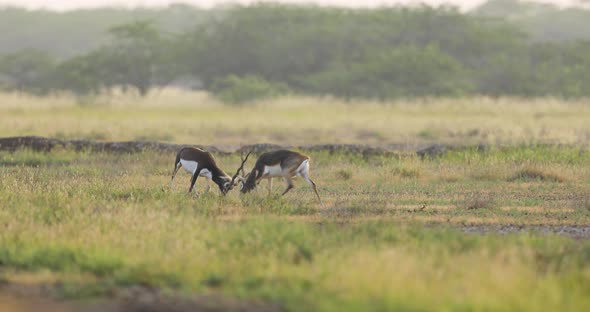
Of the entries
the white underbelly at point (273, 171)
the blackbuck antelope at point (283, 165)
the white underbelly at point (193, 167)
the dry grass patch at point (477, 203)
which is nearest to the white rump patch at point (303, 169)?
the blackbuck antelope at point (283, 165)

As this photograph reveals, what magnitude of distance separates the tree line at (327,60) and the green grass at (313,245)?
30319mm

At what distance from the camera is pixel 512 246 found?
398 inches

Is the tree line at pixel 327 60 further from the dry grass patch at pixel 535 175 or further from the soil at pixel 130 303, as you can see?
the soil at pixel 130 303

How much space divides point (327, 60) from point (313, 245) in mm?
50567

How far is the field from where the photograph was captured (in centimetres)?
848

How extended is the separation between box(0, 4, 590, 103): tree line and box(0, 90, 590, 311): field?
26.1 metres

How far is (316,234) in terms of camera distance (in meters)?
11.1

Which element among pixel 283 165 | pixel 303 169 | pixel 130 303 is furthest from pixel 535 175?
pixel 130 303

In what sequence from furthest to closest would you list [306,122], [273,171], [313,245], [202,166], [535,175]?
[306,122]
[535,175]
[202,166]
[273,171]
[313,245]

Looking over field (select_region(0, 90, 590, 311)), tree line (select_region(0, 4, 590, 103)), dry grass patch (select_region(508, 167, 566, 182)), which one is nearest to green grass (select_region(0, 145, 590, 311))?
field (select_region(0, 90, 590, 311))

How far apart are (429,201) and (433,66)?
35617mm

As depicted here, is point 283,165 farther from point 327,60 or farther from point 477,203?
point 327,60

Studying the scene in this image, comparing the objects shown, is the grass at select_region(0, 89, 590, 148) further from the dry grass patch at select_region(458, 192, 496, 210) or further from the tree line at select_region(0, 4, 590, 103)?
the dry grass patch at select_region(458, 192, 496, 210)

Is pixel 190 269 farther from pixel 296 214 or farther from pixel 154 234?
pixel 296 214
